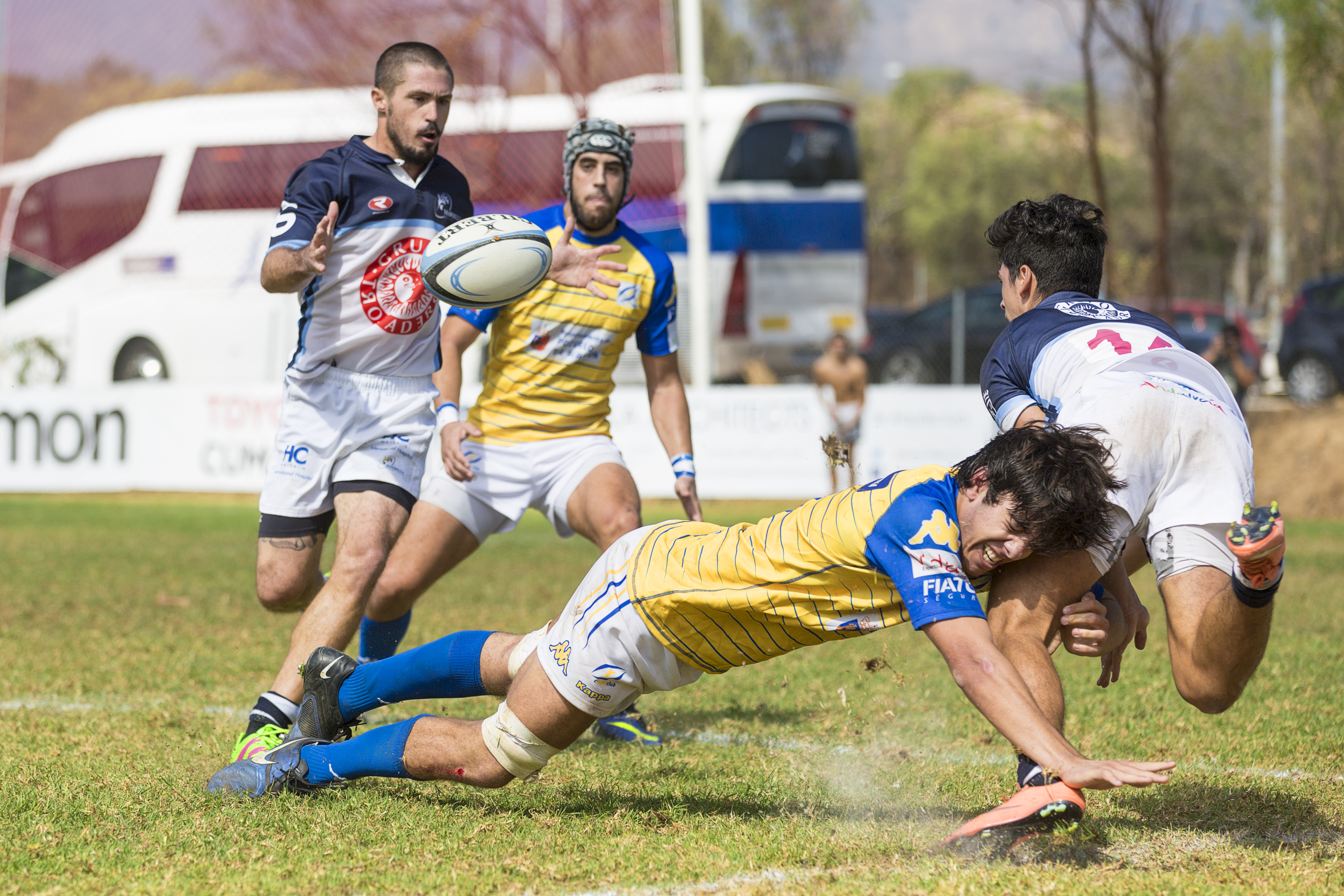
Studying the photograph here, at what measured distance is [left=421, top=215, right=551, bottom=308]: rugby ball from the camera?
176 inches

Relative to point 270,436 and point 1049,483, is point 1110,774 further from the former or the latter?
point 270,436

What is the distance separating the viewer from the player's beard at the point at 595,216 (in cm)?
517

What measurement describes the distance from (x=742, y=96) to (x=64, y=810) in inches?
686

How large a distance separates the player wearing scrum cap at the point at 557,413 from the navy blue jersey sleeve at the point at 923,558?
1814mm

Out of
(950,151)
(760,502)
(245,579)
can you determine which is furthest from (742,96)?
(950,151)

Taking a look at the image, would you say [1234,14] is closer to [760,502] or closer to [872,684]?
[760,502]

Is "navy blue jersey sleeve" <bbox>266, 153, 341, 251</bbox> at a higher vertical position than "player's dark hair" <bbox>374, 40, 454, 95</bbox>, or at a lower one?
lower

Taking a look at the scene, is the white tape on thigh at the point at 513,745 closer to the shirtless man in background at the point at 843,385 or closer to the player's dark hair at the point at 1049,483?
the player's dark hair at the point at 1049,483

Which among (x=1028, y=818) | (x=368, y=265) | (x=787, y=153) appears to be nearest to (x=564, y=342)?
(x=368, y=265)

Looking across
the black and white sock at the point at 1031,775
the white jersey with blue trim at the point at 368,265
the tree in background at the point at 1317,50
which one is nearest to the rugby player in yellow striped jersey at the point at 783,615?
the black and white sock at the point at 1031,775

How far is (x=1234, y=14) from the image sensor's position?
1947 centimetres

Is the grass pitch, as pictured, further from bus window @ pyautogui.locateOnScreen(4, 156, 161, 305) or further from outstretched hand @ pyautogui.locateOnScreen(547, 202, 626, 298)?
bus window @ pyautogui.locateOnScreen(4, 156, 161, 305)

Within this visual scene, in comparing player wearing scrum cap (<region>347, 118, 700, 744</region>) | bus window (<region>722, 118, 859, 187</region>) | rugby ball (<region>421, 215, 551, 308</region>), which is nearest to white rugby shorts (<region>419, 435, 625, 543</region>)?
player wearing scrum cap (<region>347, 118, 700, 744</region>)

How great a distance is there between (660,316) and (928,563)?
2.53 m
